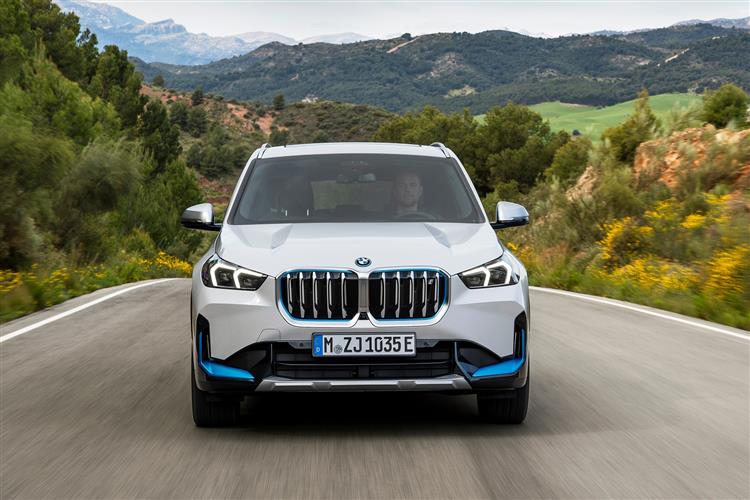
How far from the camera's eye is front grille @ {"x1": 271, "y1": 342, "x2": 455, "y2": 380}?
538 cm

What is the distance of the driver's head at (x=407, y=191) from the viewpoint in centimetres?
682

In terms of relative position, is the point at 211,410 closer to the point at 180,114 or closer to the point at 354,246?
the point at 354,246

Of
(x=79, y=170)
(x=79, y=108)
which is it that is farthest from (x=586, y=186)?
(x=79, y=108)

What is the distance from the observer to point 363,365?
5.39 m

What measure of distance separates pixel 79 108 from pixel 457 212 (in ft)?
104

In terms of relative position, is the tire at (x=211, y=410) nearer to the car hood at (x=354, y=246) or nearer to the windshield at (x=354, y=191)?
the car hood at (x=354, y=246)

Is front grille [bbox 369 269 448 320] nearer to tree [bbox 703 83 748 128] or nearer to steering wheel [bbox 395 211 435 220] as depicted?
steering wheel [bbox 395 211 435 220]

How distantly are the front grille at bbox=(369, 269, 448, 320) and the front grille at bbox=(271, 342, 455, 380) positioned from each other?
0.67ft

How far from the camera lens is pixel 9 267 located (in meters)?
20.2

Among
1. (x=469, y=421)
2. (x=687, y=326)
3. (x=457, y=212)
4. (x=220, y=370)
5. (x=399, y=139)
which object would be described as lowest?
(x=399, y=139)

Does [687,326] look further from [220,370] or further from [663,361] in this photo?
[220,370]

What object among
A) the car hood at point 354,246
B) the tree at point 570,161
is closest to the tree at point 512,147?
the tree at point 570,161

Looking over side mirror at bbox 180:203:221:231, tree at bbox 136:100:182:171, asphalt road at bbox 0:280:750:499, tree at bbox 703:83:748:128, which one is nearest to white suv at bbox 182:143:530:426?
asphalt road at bbox 0:280:750:499

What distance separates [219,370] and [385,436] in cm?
98
